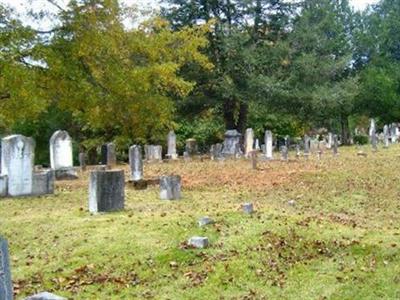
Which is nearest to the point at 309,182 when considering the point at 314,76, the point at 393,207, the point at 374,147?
the point at 393,207

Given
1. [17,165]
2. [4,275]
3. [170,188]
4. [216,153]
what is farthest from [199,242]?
[216,153]

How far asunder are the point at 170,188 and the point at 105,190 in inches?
99.1

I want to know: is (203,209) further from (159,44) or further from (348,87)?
(348,87)

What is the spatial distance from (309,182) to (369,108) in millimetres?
34395

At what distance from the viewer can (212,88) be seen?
3750cm

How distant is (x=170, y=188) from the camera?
14.7m

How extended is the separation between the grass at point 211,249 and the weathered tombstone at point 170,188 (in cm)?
39

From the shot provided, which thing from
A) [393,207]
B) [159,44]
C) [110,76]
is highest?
[159,44]

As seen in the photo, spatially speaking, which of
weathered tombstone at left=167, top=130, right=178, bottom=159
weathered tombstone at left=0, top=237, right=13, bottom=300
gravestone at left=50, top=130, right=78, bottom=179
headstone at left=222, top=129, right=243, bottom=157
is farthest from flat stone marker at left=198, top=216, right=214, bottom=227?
weathered tombstone at left=167, top=130, right=178, bottom=159

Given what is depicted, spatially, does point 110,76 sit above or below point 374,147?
above

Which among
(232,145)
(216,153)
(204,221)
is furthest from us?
(232,145)

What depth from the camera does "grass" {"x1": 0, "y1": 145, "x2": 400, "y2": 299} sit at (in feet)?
26.3

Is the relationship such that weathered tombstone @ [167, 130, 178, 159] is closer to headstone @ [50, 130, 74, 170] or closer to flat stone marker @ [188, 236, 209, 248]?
headstone @ [50, 130, 74, 170]

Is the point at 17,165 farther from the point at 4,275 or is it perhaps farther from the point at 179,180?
the point at 4,275
